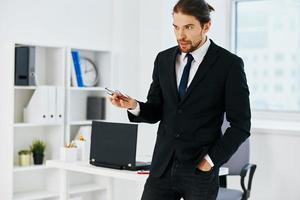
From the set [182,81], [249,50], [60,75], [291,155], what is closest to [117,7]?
[60,75]

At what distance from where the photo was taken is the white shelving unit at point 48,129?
13.4 ft

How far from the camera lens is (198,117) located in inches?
81.7

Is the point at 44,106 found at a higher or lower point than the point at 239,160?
higher

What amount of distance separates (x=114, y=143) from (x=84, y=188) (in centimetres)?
164

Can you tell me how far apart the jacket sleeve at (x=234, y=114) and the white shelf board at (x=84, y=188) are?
245cm

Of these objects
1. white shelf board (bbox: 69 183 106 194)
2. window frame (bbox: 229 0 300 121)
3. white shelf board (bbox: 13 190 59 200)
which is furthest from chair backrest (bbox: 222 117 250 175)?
white shelf board (bbox: 13 190 59 200)

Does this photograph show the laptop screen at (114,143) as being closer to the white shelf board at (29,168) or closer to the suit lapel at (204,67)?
the suit lapel at (204,67)

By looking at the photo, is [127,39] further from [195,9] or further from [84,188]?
[195,9]

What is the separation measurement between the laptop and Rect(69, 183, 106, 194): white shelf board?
4.47 ft

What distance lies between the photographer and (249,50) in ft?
15.2

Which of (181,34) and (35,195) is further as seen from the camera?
(35,195)

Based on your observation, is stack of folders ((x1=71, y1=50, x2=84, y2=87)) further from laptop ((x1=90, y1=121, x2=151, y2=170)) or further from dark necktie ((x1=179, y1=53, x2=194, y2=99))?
dark necktie ((x1=179, y1=53, x2=194, y2=99))

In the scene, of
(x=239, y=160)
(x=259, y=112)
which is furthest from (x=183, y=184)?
(x=259, y=112)

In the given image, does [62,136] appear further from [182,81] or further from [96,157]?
[182,81]
